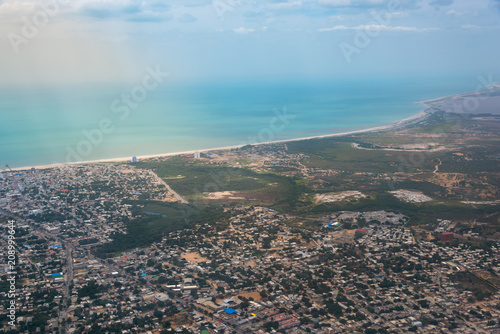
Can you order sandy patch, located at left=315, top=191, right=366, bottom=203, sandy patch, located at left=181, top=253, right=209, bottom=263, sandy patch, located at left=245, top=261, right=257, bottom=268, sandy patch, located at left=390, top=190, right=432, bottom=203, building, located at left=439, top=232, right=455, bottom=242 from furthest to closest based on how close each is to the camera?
sandy patch, located at left=315, top=191, right=366, bottom=203
sandy patch, located at left=390, top=190, right=432, bottom=203
building, located at left=439, top=232, right=455, bottom=242
sandy patch, located at left=181, top=253, right=209, bottom=263
sandy patch, located at left=245, top=261, right=257, bottom=268

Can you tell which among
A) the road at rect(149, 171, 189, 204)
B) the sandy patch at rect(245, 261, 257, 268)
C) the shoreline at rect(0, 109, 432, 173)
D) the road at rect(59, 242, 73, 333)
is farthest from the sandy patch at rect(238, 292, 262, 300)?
the shoreline at rect(0, 109, 432, 173)

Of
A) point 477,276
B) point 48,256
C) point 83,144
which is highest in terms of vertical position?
point 83,144

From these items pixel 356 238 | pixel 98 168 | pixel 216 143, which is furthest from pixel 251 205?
pixel 216 143

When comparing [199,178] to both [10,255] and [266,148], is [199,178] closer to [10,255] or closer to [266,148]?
[266,148]

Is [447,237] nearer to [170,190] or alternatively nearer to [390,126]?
[170,190]

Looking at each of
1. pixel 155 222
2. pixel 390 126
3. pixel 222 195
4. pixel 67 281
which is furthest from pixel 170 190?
pixel 390 126

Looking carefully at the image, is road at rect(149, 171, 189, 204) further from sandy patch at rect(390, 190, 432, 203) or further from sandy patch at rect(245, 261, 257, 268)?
sandy patch at rect(390, 190, 432, 203)
